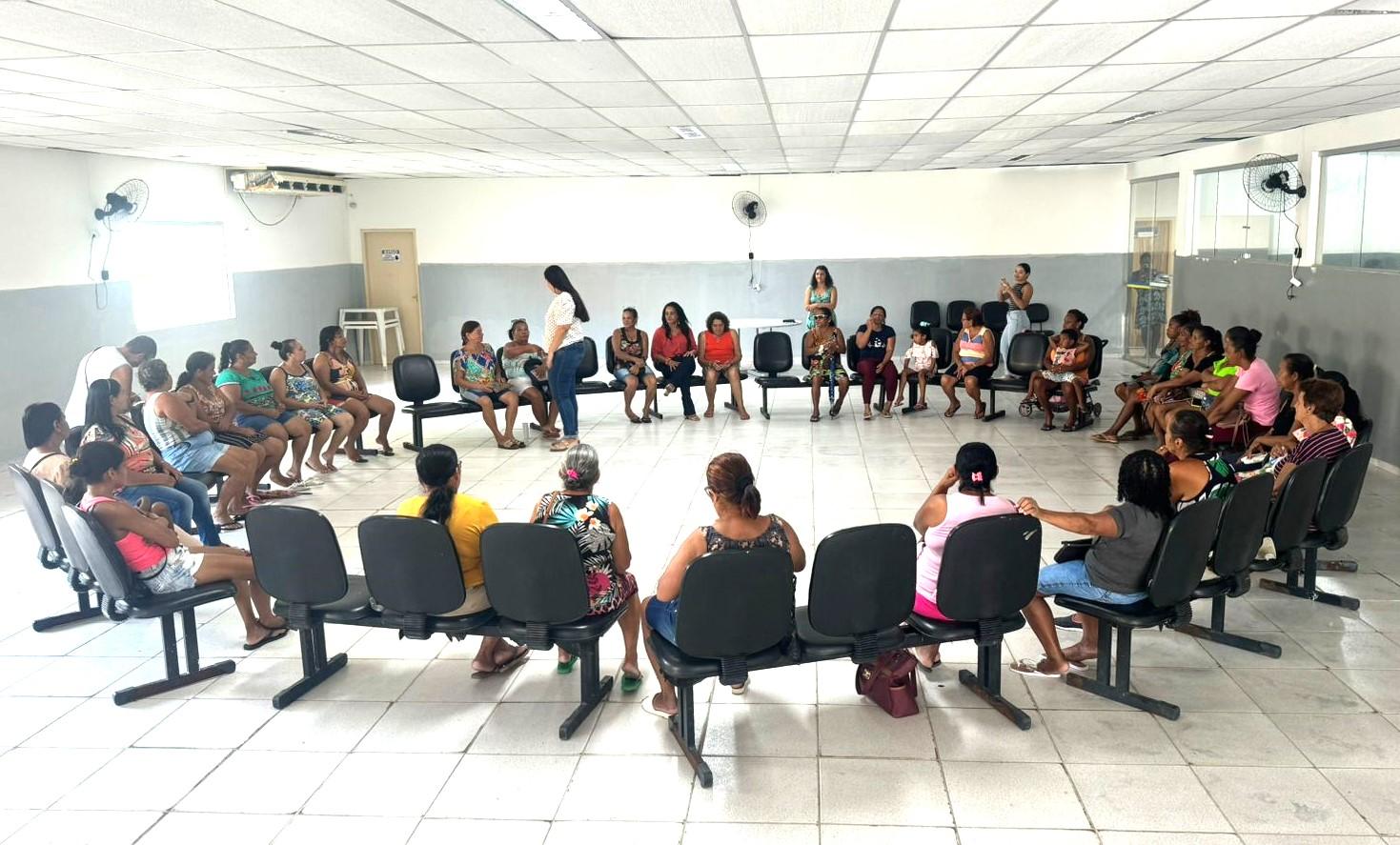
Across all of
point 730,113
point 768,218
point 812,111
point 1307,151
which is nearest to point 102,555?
point 730,113

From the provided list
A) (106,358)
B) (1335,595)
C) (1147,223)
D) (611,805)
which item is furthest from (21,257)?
(1147,223)

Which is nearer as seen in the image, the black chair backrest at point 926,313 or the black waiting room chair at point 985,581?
the black waiting room chair at point 985,581

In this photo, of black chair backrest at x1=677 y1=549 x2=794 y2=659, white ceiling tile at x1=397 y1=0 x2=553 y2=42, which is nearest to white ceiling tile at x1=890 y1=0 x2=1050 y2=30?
white ceiling tile at x1=397 y1=0 x2=553 y2=42

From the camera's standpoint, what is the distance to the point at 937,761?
3.33 m

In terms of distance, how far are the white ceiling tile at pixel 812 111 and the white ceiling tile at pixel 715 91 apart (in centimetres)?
35

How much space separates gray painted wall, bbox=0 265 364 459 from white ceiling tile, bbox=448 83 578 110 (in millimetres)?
4997

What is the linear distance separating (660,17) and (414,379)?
550 cm

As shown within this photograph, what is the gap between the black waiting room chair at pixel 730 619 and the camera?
313 cm

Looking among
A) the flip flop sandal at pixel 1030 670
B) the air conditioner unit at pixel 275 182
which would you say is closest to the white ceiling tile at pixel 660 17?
the flip flop sandal at pixel 1030 670

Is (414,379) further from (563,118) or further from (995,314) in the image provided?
(995,314)

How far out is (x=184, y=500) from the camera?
552 centimetres

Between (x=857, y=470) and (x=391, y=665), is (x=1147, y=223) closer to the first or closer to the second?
(x=857, y=470)

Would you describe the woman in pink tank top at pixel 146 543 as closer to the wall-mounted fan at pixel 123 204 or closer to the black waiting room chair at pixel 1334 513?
the black waiting room chair at pixel 1334 513

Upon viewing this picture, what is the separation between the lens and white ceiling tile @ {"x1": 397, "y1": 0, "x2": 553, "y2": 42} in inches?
137
